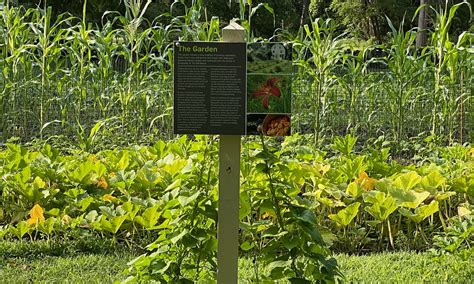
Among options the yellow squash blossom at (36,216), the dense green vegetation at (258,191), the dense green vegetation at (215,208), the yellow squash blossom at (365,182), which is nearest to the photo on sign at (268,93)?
the dense green vegetation at (215,208)

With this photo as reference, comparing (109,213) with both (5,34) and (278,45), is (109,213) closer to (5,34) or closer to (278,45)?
(278,45)

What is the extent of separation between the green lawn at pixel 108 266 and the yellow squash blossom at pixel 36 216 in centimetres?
14

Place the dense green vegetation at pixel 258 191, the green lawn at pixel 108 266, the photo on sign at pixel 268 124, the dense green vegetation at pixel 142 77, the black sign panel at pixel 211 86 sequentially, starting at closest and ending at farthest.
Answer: the black sign panel at pixel 211 86, the photo on sign at pixel 268 124, the green lawn at pixel 108 266, the dense green vegetation at pixel 258 191, the dense green vegetation at pixel 142 77

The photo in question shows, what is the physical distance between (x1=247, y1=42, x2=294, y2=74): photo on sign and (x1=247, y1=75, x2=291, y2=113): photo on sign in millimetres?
35

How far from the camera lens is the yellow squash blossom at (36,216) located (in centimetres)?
400

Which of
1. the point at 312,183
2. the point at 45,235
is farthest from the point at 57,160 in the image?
the point at 312,183

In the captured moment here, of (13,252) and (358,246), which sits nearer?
(13,252)

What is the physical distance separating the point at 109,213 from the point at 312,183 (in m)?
1.42

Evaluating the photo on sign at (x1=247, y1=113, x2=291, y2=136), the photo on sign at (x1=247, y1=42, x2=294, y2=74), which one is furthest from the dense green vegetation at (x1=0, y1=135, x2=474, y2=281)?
the photo on sign at (x1=247, y1=42, x2=294, y2=74)

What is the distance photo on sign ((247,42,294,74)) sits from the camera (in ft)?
8.65

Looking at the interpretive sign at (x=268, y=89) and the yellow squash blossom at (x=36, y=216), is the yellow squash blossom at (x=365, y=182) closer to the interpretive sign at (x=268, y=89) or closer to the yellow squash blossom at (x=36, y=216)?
the interpretive sign at (x=268, y=89)

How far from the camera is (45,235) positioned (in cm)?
421

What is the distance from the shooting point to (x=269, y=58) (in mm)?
2662

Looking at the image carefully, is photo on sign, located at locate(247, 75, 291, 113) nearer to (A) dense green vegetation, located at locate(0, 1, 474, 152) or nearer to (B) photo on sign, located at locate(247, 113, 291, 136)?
(B) photo on sign, located at locate(247, 113, 291, 136)
